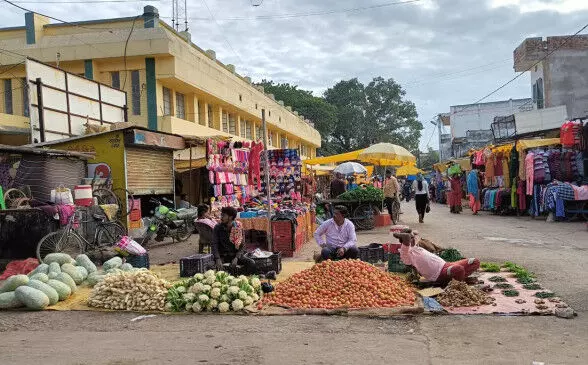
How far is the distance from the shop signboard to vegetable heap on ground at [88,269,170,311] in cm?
949

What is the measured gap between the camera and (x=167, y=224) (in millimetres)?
13906

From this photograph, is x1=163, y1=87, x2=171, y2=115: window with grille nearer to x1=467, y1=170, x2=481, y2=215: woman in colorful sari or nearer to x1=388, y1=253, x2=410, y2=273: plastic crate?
x1=467, y1=170, x2=481, y2=215: woman in colorful sari

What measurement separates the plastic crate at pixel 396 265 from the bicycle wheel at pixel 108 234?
6.13 metres

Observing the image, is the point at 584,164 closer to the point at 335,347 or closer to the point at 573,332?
the point at 573,332

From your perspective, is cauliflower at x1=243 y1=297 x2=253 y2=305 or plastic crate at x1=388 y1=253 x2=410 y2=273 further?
plastic crate at x1=388 y1=253 x2=410 y2=273

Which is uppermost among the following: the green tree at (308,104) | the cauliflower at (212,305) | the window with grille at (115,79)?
the green tree at (308,104)

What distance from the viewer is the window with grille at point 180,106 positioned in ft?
77.5

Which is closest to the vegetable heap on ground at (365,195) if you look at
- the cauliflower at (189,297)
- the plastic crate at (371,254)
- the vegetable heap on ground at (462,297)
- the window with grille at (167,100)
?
the plastic crate at (371,254)

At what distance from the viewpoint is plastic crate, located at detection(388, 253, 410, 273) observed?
27.7 ft

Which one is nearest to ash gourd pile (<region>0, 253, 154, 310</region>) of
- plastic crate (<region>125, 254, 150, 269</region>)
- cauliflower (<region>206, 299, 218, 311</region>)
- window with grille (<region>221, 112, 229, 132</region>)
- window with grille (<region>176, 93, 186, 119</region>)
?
plastic crate (<region>125, 254, 150, 269</region>)

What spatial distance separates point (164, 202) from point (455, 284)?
37.0ft

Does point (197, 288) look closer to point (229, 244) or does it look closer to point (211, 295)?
point (211, 295)

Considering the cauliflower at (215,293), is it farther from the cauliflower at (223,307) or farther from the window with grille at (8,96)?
the window with grille at (8,96)

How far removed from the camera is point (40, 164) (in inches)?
470
